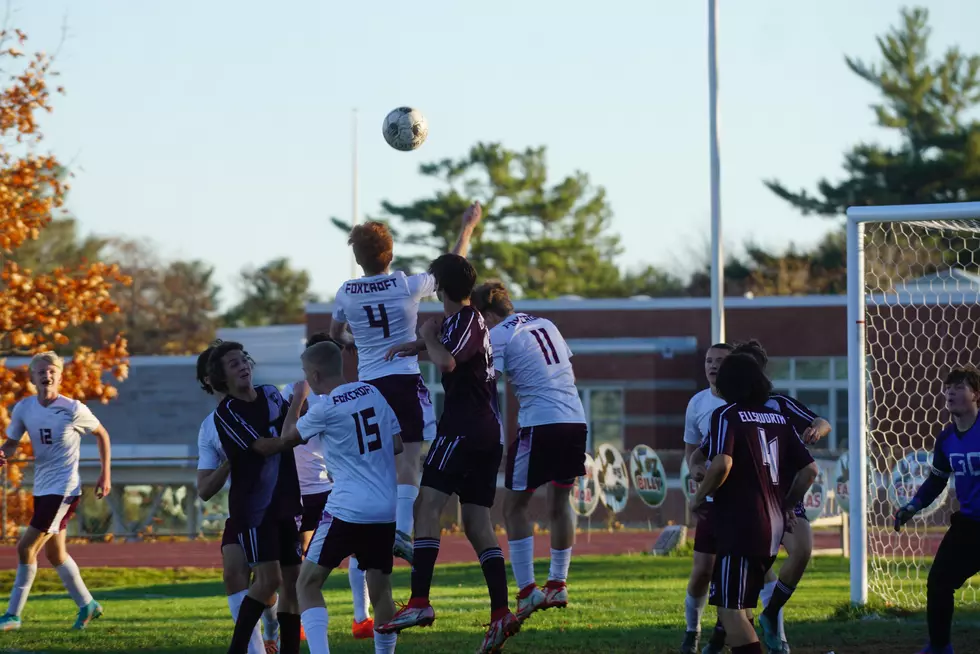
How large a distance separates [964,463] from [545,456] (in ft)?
8.91

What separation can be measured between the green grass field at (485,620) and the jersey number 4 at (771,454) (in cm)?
224

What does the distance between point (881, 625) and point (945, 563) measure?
2.31 m

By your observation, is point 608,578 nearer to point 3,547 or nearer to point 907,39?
point 3,547

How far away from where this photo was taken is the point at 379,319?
30.8 feet

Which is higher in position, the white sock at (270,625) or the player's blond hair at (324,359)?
the player's blond hair at (324,359)

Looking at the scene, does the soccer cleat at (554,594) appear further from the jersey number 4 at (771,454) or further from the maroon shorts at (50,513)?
the maroon shorts at (50,513)

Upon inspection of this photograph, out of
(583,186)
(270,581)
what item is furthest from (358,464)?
(583,186)

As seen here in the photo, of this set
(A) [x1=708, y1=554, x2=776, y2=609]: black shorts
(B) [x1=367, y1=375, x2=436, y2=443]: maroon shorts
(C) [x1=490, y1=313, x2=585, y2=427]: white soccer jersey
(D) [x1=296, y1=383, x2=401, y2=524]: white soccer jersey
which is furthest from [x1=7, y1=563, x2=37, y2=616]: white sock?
(A) [x1=708, y1=554, x2=776, y2=609]: black shorts

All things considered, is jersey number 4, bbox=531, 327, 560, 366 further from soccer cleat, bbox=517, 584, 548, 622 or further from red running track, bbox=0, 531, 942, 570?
red running track, bbox=0, 531, 942, 570

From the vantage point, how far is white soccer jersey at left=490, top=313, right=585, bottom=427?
9.80 m

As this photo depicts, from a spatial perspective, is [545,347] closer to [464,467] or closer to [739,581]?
[464,467]

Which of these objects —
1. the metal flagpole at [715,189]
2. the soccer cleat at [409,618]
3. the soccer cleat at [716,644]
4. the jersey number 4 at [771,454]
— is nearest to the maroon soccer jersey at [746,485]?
the jersey number 4 at [771,454]

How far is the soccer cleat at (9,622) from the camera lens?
37.3ft

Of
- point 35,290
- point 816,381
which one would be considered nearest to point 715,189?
point 35,290
